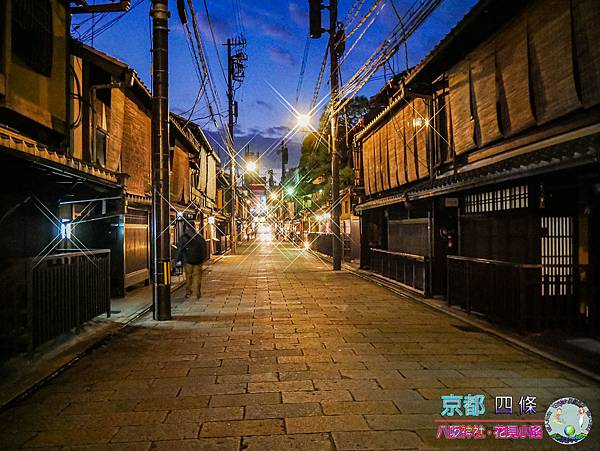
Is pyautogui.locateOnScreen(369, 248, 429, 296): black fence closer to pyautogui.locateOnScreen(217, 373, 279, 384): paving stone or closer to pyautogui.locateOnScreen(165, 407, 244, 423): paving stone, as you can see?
pyautogui.locateOnScreen(217, 373, 279, 384): paving stone

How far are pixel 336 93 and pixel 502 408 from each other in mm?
17971

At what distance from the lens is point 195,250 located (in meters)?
12.9

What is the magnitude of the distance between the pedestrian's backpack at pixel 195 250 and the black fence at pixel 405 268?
6.89 m

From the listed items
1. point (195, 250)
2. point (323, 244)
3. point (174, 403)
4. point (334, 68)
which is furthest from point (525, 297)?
point (323, 244)

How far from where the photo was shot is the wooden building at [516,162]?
757 cm

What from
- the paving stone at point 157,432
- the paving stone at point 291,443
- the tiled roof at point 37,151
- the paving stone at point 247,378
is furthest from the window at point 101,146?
the paving stone at point 291,443

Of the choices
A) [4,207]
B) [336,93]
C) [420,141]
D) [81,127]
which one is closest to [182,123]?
[336,93]

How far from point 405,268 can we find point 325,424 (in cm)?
1104

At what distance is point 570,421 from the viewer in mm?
4504

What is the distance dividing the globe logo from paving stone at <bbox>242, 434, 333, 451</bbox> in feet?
7.61

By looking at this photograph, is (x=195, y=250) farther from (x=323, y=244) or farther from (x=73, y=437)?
(x=323, y=244)

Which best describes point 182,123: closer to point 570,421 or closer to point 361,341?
point 361,341

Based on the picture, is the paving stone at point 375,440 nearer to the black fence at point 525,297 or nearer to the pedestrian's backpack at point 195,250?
the black fence at point 525,297

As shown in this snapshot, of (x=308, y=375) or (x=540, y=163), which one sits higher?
(x=540, y=163)
